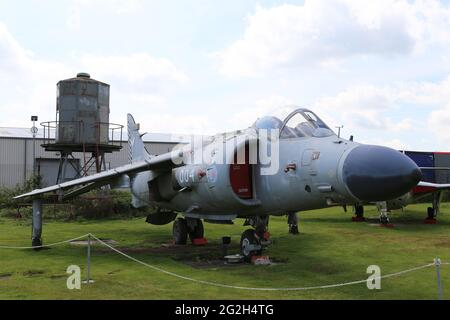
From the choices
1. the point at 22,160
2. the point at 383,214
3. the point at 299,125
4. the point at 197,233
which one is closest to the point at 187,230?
the point at 197,233

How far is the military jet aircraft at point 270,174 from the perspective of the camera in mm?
6508

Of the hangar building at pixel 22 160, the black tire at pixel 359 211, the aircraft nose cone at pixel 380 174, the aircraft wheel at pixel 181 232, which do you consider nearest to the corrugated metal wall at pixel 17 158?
the hangar building at pixel 22 160

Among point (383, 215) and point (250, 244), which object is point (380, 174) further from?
point (383, 215)

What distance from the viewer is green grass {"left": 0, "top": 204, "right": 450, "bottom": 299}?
691 cm

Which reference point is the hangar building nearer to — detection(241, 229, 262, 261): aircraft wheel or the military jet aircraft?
the military jet aircraft

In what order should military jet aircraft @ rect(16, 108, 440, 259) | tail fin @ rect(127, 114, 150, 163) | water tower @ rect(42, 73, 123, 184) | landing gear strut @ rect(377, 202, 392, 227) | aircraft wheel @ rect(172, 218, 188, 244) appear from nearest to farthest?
military jet aircraft @ rect(16, 108, 440, 259) < aircraft wheel @ rect(172, 218, 188, 244) < tail fin @ rect(127, 114, 150, 163) < landing gear strut @ rect(377, 202, 392, 227) < water tower @ rect(42, 73, 123, 184)

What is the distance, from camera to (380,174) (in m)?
6.35

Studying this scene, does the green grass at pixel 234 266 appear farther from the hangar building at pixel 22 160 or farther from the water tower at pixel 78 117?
the hangar building at pixel 22 160

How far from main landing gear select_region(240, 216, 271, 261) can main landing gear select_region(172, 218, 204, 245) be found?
330cm

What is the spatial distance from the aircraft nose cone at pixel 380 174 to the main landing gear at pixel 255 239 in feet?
10.3

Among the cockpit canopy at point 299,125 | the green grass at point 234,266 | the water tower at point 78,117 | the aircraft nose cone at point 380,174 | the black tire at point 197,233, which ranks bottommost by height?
the green grass at point 234,266

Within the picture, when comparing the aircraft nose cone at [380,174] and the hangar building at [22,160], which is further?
the hangar building at [22,160]

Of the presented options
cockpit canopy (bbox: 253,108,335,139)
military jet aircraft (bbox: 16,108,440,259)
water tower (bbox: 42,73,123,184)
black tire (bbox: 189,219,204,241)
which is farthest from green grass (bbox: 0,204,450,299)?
water tower (bbox: 42,73,123,184)
